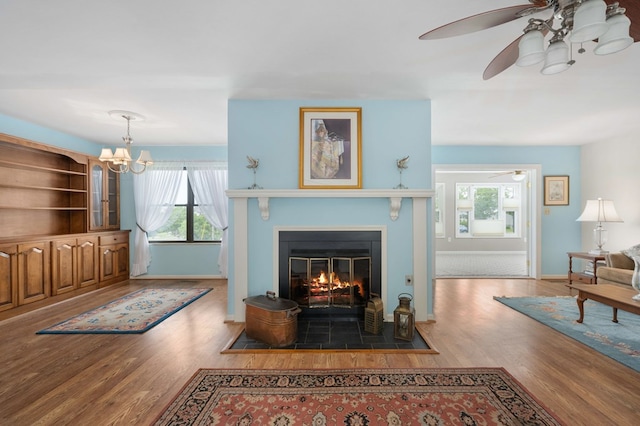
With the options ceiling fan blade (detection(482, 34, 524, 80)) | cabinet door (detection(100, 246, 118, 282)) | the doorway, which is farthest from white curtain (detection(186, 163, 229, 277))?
the doorway

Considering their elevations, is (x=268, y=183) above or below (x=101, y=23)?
below

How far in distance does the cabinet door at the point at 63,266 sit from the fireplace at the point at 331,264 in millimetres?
3158

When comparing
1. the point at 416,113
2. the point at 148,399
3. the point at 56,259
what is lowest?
the point at 148,399

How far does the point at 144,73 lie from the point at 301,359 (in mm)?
2805

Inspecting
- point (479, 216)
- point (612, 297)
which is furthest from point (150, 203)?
point (479, 216)

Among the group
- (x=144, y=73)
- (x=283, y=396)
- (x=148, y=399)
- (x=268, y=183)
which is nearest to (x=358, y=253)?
(x=268, y=183)

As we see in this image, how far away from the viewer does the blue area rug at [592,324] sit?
2557 millimetres

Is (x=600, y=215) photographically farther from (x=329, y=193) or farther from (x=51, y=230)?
(x=51, y=230)

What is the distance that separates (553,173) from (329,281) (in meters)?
4.86

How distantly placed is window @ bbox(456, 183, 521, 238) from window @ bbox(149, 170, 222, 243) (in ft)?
22.2

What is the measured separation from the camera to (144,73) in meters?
2.58

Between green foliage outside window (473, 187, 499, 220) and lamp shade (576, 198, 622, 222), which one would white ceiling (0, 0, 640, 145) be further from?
green foliage outside window (473, 187, 499, 220)

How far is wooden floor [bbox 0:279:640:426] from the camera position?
1.85 meters

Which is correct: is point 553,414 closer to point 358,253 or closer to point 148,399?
point 358,253
